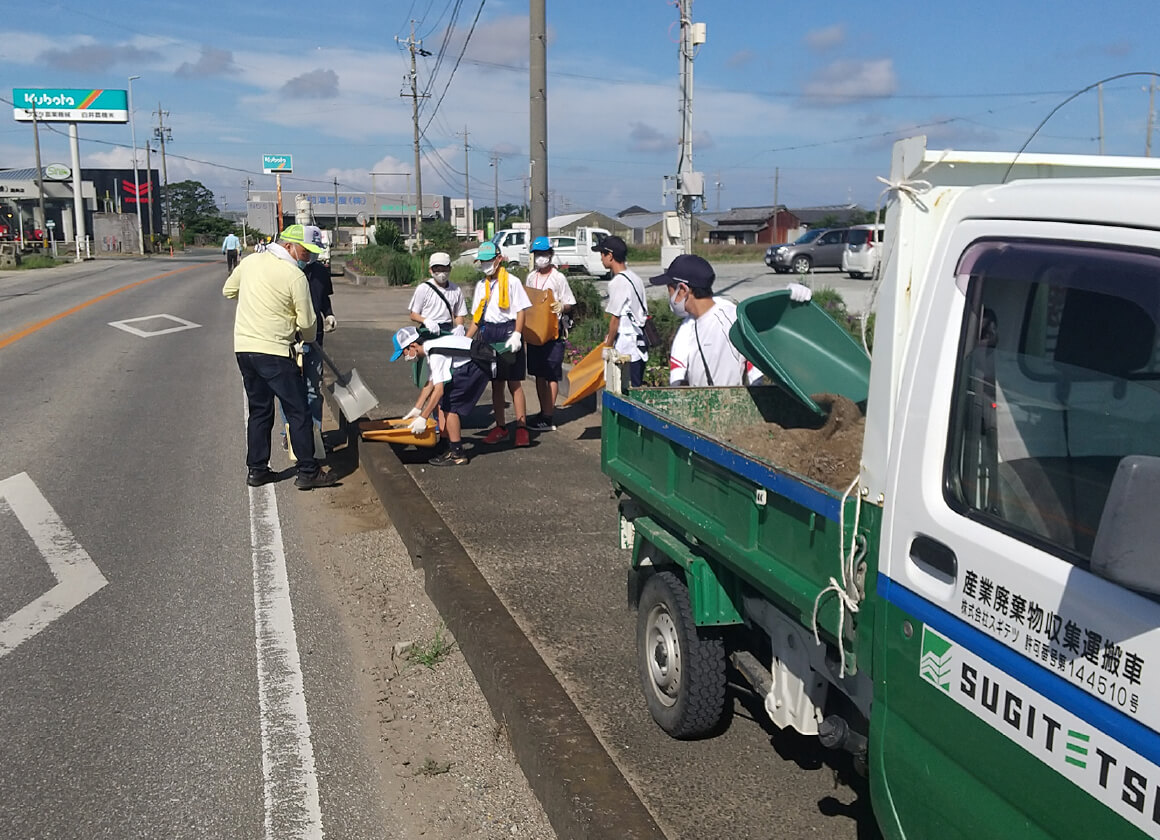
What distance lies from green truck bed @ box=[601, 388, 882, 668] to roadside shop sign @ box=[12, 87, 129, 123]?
7675 cm

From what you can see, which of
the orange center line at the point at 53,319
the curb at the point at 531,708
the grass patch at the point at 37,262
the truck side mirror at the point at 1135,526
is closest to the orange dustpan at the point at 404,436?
the curb at the point at 531,708

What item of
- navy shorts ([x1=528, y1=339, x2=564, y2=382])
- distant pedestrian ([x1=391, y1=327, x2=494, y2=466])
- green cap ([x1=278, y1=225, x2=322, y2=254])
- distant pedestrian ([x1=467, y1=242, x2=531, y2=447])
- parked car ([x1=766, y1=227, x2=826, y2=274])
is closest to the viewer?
green cap ([x1=278, y1=225, x2=322, y2=254])

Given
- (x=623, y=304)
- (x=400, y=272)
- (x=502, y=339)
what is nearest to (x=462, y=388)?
(x=502, y=339)

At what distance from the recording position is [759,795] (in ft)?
12.0

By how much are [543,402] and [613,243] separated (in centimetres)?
206

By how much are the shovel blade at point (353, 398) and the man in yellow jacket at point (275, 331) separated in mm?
589

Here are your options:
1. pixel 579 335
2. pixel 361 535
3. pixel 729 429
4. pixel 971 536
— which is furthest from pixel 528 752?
pixel 579 335

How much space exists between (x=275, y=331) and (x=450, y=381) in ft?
4.94

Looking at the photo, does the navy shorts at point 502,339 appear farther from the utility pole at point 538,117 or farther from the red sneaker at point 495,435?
the utility pole at point 538,117

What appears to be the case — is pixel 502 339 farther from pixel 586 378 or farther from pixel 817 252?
pixel 817 252

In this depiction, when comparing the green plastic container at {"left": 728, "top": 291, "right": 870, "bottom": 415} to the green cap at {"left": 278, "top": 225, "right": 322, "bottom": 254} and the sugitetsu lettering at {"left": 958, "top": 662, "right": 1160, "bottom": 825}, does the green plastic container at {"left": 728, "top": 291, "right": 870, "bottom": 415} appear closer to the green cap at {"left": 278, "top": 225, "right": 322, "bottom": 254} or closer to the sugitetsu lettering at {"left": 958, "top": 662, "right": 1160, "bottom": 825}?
the sugitetsu lettering at {"left": 958, "top": 662, "right": 1160, "bottom": 825}

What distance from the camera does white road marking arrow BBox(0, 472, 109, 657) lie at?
5207 mm

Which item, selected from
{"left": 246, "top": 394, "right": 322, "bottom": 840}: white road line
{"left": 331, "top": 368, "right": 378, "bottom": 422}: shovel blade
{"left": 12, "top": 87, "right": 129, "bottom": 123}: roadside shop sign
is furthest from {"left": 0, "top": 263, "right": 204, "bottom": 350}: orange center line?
{"left": 12, "top": 87, "right": 129, "bottom": 123}: roadside shop sign

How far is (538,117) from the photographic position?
13.6 metres
